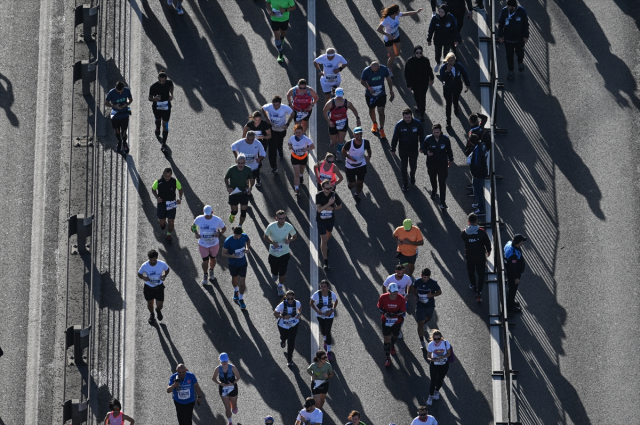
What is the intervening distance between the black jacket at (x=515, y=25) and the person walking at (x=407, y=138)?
392cm

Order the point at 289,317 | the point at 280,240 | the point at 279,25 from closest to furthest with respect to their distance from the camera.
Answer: the point at 289,317 < the point at 280,240 < the point at 279,25

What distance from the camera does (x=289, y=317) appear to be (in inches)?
1064

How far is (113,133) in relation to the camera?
32.1 m

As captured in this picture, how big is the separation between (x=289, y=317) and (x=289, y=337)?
0.48 metres

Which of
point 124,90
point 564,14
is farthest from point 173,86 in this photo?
point 564,14

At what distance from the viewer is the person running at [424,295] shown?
2706cm

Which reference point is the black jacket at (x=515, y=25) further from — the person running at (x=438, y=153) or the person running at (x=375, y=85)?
the person running at (x=438, y=153)

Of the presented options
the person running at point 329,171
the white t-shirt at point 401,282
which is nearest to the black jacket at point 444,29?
the person running at point 329,171

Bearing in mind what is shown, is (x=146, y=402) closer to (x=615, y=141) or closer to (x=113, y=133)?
(x=113, y=133)

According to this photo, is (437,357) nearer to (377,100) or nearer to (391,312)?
(391,312)

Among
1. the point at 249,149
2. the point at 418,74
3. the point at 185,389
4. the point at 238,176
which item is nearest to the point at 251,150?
the point at 249,149

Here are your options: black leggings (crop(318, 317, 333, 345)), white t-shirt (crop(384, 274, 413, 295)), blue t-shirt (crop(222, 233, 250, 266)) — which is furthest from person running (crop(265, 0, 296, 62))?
black leggings (crop(318, 317, 333, 345))

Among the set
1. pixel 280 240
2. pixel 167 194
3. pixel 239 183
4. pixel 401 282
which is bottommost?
pixel 401 282

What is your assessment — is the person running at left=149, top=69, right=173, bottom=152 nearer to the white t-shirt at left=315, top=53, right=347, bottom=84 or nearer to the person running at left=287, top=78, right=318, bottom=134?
the person running at left=287, top=78, right=318, bottom=134
